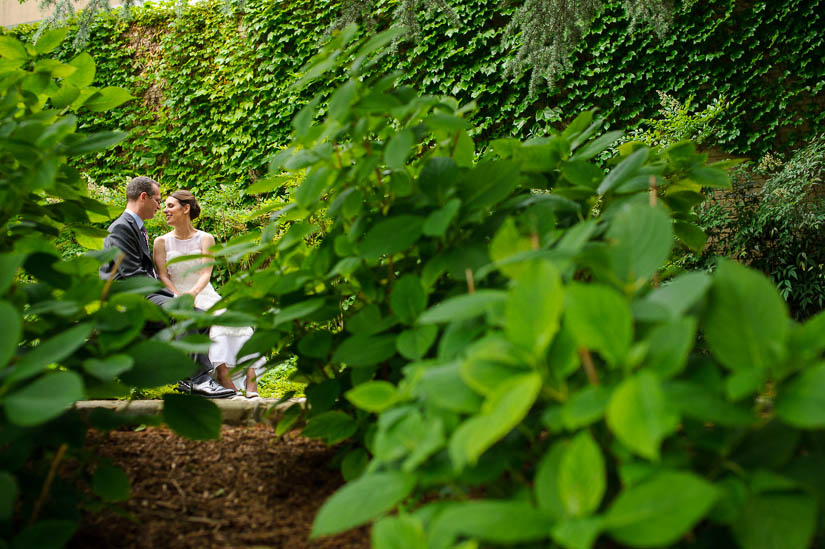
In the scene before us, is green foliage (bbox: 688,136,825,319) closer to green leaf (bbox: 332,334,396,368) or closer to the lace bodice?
green leaf (bbox: 332,334,396,368)

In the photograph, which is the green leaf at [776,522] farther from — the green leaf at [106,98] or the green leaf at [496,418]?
the green leaf at [106,98]

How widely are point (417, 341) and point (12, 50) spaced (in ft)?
3.96

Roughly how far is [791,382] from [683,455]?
133mm

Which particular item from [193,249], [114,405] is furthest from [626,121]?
[114,405]

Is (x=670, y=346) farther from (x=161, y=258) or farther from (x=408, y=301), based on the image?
(x=161, y=258)

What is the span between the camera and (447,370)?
0.66 m

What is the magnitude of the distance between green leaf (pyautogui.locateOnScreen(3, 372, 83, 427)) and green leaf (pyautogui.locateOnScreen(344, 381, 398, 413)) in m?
0.34

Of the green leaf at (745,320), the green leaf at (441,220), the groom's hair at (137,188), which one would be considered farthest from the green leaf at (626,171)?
the groom's hair at (137,188)

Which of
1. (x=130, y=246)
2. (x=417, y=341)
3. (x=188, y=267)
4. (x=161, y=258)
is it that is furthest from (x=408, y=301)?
(x=161, y=258)

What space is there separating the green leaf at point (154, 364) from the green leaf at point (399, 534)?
503 millimetres

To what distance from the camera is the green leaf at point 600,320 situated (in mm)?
573

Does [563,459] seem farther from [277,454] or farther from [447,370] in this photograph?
[277,454]

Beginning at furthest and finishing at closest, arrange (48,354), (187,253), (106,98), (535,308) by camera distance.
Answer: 1. (187,253)
2. (106,98)
3. (48,354)
4. (535,308)

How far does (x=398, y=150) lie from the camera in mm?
920
